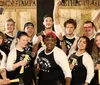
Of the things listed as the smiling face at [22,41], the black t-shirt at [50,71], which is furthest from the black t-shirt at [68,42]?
the smiling face at [22,41]

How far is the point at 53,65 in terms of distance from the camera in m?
3.48

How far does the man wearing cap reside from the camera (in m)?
3.47

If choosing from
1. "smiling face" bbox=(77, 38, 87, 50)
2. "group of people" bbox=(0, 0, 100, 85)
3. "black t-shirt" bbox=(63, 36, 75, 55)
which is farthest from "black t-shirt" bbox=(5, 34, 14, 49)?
"smiling face" bbox=(77, 38, 87, 50)

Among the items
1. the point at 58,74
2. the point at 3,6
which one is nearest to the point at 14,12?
the point at 3,6

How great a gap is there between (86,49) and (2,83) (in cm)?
112

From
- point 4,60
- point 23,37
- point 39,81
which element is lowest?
point 39,81

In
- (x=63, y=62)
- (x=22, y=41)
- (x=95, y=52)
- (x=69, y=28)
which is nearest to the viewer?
(x=63, y=62)

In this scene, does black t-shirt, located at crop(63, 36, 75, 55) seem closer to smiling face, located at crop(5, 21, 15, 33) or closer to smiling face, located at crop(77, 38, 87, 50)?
smiling face, located at crop(77, 38, 87, 50)

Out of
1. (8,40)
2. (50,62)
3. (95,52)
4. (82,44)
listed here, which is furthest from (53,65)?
(8,40)

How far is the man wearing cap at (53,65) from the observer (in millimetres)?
3475

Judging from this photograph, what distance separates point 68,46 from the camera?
4.04 metres

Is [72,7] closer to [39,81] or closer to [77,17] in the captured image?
[77,17]

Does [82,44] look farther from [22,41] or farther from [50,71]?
[22,41]

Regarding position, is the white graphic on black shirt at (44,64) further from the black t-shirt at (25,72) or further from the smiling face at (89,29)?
the smiling face at (89,29)
